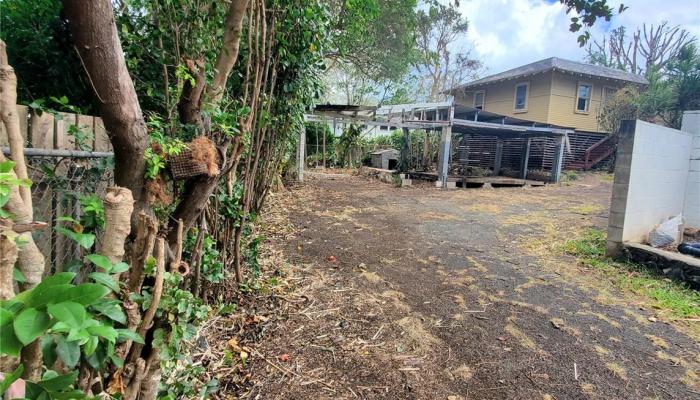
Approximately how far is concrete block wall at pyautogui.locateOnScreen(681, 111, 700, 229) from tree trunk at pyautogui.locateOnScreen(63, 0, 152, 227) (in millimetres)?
7425

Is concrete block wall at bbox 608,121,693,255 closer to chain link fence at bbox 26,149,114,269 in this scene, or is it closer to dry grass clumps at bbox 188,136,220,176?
dry grass clumps at bbox 188,136,220,176

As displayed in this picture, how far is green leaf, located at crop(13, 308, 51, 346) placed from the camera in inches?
25.0

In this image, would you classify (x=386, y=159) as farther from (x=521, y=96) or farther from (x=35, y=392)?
(x=35, y=392)

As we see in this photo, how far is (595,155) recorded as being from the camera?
17.0m

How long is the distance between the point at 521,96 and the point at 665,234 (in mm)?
15616

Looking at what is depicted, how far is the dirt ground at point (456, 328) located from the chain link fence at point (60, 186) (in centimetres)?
129

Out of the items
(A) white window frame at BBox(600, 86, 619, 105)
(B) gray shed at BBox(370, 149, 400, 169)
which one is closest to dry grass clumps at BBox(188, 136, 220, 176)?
(B) gray shed at BBox(370, 149, 400, 169)

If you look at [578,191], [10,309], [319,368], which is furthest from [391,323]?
[578,191]

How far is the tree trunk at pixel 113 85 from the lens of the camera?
4.00ft

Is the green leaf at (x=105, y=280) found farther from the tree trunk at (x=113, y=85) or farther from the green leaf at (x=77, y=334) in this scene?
the tree trunk at (x=113, y=85)

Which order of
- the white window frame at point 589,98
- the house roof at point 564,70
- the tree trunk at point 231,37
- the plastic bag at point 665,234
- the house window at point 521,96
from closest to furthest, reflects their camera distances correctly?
1. the tree trunk at point 231,37
2. the plastic bag at point 665,234
3. the house roof at point 564,70
4. the white window frame at point 589,98
5. the house window at point 521,96

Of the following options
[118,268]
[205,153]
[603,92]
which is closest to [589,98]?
[603,92]

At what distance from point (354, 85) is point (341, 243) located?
25.1 m

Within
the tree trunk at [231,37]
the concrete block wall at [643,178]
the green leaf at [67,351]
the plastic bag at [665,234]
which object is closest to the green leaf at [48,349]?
the green leaf at [67,351]
